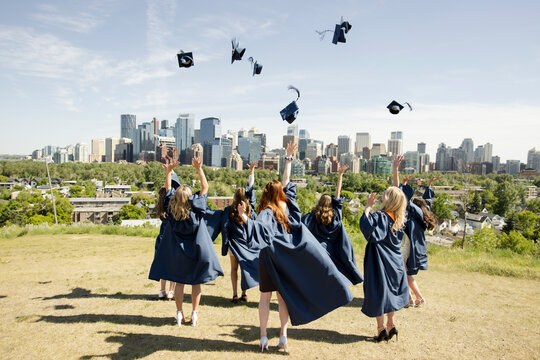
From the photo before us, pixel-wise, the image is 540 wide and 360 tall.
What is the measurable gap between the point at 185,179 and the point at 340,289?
95.1 m

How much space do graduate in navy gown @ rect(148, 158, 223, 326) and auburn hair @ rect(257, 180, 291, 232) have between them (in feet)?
3.29

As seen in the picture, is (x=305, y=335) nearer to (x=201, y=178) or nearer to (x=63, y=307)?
(x=201, y=178)

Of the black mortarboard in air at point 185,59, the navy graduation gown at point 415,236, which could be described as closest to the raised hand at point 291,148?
the navy graduation gown at point 415,236

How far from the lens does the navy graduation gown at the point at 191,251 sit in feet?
16.7

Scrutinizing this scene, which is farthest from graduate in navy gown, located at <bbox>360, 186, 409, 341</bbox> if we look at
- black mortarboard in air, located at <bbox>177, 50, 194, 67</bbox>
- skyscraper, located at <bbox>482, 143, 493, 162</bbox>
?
skyscraper, located at <bbox>482, 143, 493, 162</bbox>

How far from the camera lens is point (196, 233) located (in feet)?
17.0

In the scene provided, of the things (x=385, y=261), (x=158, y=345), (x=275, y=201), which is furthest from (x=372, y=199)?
(x=158, y=345)

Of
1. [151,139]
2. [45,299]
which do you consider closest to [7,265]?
[45,299]

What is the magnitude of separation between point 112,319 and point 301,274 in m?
3.28

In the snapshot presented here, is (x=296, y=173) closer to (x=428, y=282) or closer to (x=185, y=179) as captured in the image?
(x=185, y=179)

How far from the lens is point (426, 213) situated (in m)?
6.37

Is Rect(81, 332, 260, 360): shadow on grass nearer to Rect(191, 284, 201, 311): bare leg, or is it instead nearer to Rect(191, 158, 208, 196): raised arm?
Rect(191, 284, 201, 311): bare leg

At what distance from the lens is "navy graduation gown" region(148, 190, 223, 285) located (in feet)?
16.7

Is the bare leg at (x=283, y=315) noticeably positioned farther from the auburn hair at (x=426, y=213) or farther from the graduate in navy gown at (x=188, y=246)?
the auburn hair at (x=426, y=213)
